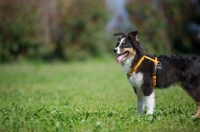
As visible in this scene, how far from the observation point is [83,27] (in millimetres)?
31969

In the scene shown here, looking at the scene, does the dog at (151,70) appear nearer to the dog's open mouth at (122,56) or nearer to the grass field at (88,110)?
the dog's open mouth at (122,56)

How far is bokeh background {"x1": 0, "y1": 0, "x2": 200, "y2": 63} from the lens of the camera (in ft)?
92.0

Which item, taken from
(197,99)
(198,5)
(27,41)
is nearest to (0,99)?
(197,99)

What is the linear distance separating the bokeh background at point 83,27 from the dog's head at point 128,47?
20.3 m

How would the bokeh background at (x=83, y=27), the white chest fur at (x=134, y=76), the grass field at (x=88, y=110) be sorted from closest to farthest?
1. the grass field at (x=88, y=110)
2. the white chest fur at (x=134, y=76)
3. the bokeh background at (x=83, y=27)

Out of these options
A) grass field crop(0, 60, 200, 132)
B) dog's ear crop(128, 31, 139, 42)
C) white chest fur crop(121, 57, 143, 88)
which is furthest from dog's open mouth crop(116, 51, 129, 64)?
grass field crop(0, 60, 200, 132)

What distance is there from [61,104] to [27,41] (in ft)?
61.4

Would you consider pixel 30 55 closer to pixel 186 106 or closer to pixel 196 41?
pixel 196 41

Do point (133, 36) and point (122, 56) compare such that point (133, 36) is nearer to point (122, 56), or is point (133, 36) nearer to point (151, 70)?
point (122, 56)

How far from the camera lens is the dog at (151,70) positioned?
8.05m

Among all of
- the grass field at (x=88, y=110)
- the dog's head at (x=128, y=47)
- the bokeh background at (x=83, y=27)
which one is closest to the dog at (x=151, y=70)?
the dog's head at (x=128, y=47)

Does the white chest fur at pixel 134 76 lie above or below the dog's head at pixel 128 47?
Answer: below

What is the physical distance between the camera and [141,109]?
8312 millimetres

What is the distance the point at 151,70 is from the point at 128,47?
0.71 metres
